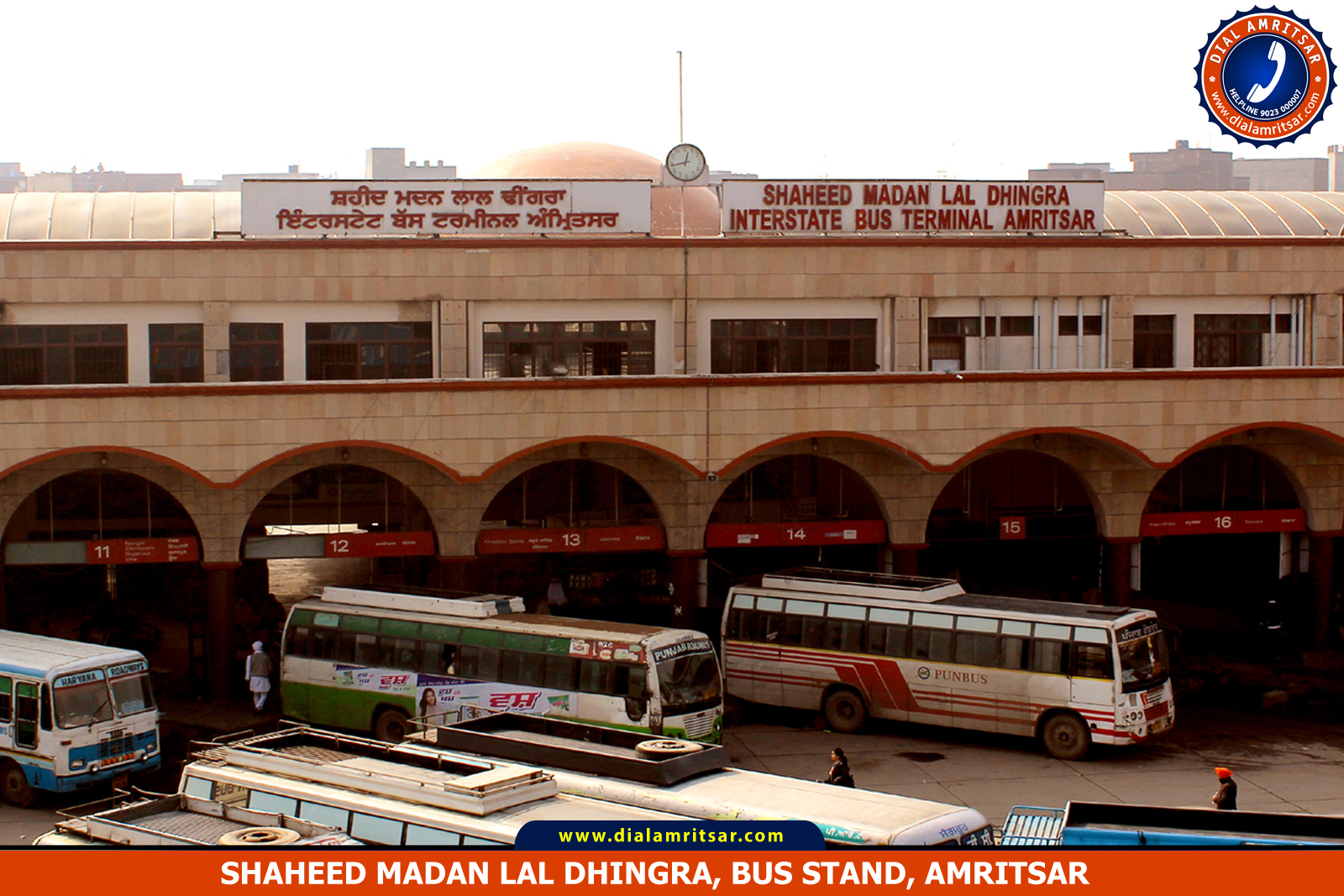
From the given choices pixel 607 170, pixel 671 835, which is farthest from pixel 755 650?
pixel 607 170

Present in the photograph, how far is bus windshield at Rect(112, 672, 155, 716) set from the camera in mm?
22922

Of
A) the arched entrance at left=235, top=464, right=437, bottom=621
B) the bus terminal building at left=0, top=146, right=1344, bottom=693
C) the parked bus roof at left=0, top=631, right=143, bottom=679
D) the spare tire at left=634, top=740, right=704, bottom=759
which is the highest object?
the bus terminal building at left=0, top=146, right=1344, bottom=693

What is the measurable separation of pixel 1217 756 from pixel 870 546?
493 inches

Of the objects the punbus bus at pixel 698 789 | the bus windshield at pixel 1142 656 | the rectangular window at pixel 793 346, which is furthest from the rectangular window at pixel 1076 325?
the punbus bus at pixel 698 789

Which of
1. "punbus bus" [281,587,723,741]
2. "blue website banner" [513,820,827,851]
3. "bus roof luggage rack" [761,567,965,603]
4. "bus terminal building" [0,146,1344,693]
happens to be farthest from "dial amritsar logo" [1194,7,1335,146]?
"blue website banner" [513,820,827,851]

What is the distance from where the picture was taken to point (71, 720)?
→ 22.2m

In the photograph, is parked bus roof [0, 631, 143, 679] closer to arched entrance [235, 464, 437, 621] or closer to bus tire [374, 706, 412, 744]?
bus tire [374, 706, 412, 744]

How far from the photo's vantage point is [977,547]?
38.1m

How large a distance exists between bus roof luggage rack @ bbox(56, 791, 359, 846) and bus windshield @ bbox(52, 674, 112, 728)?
7277 millimetres

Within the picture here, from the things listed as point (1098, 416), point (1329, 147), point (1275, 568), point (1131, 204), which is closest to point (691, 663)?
point (1098, 416)

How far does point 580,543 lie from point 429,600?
19.5 feet

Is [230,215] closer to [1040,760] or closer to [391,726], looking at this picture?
[391,726]

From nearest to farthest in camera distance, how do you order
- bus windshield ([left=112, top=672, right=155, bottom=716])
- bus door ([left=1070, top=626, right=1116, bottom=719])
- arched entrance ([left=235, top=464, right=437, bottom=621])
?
bus windshield ([left=112, top=672, right=155, bottom=716]), bus door ([left=1070, top=626, right=1116, bottom=719]), arched entrance ([left=235, top=464, right=437, bottom=621])

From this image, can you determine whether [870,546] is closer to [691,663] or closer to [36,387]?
[691,663]
